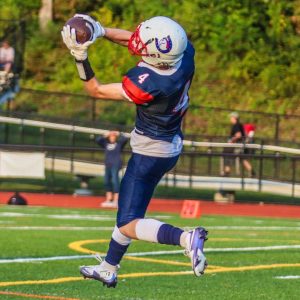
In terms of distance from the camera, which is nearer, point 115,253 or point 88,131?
point 115,253

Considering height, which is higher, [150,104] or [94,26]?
[94,26]

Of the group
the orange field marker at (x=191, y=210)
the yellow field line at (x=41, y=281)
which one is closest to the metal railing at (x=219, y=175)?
the orange field marker at (x=191, y=210)

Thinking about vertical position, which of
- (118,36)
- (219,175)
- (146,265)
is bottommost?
(219,175)

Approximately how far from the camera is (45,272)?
1066cm

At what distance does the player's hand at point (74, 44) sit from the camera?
25.5ft

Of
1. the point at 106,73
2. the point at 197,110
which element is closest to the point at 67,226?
the point at 197,110

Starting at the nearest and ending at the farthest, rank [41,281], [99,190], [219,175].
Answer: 1. [41,281]
2. [219,175]
3. [99,190]

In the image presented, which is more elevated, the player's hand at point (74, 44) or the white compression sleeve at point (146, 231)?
the player's hand at point (74, 44)

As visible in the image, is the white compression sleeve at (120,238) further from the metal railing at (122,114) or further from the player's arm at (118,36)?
the metal railing at (122,114)

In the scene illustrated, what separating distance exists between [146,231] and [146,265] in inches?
136

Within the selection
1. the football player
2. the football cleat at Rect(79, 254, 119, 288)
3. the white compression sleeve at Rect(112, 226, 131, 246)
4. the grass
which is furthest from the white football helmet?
the grass

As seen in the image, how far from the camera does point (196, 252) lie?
25.5ft

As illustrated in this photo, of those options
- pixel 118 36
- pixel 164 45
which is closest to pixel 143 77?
pixel 164 45

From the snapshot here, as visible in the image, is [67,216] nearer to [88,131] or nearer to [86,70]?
[88,131]
